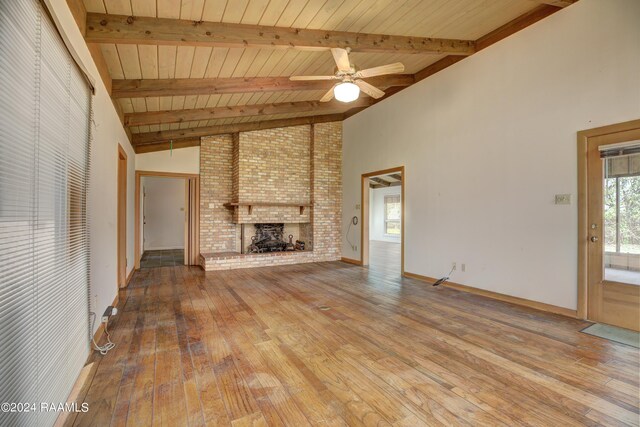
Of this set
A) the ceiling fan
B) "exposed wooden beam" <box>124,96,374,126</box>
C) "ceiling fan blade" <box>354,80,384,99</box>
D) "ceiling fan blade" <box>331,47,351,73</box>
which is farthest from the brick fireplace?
"ceiling fan blade" <box>331,47,351,73</box>

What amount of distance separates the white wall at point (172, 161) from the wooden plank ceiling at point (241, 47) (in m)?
1.76

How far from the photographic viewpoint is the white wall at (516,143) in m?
3.22

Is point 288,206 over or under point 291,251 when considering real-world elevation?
over

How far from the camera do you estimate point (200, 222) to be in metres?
6.67

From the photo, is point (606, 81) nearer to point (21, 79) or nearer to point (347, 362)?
point (347, 362)

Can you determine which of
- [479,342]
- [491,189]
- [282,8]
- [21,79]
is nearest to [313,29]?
[282,8]

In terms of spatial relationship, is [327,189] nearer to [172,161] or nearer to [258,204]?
[258,204]

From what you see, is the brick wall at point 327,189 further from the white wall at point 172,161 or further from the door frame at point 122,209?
the door frame at point 122,209

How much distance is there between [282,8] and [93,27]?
Result: 1.64 metres

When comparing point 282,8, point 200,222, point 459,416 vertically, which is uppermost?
point 282,8

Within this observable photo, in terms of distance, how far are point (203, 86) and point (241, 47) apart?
107 cm

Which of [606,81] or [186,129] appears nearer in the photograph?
[606,81]

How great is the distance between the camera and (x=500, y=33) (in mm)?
4066

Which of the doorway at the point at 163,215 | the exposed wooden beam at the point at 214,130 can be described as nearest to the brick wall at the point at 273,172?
the exposed wooden beam at the point at 214,130
